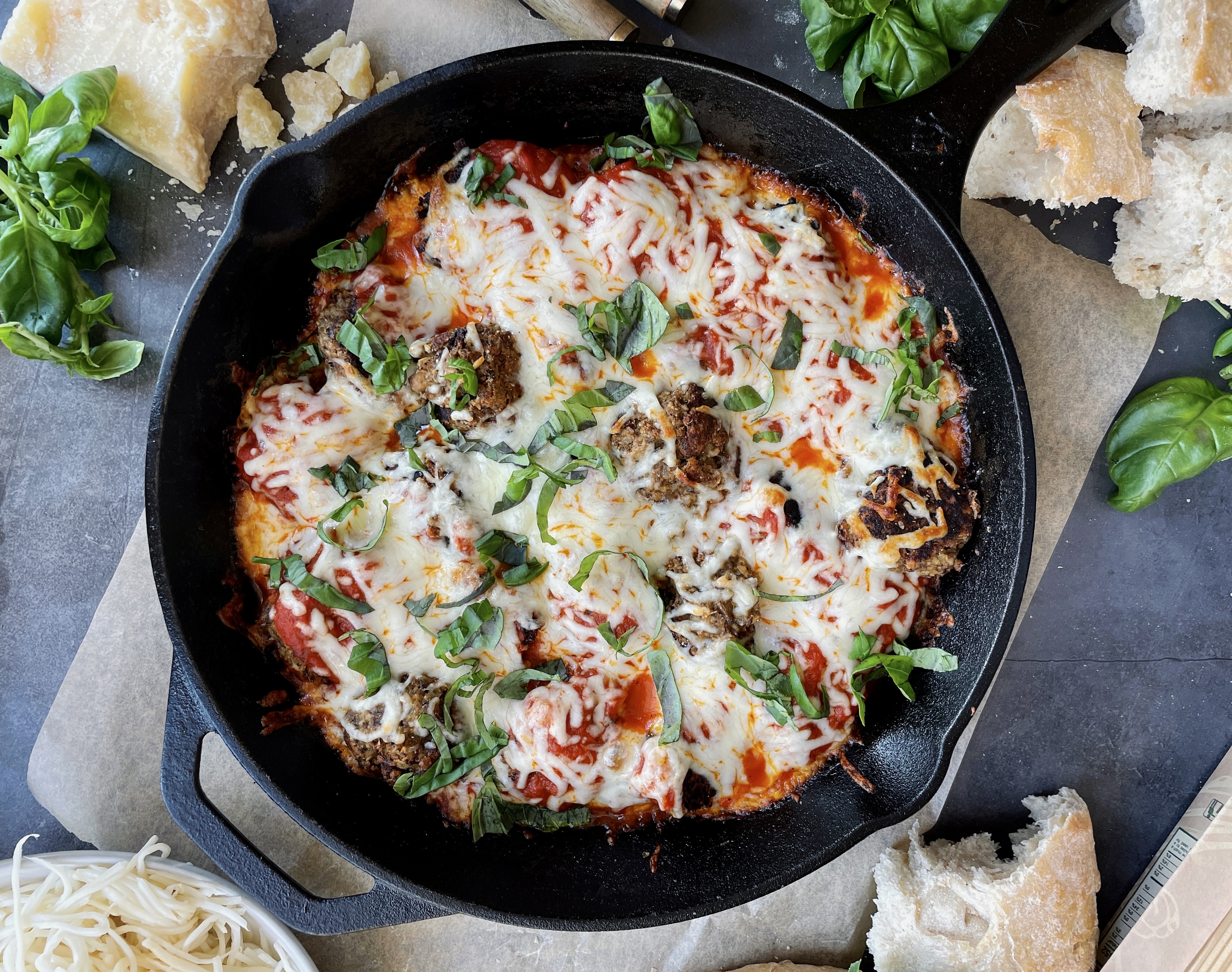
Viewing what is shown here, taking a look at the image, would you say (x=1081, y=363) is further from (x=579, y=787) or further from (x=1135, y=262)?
(x=579, y=787)

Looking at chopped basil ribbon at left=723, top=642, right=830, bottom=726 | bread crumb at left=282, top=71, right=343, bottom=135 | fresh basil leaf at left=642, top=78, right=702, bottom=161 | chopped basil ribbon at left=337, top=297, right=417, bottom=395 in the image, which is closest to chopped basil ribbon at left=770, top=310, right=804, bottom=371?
fresh basil leaf at left=642, top=78, right=702, bottom=161

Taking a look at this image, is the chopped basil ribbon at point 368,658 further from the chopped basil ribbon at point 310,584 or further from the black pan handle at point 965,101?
the black pan handle at point 965,101

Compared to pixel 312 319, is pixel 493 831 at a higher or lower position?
lower

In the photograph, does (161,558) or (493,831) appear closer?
(161,558)

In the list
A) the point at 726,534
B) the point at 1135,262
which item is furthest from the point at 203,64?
the point at 1135,262

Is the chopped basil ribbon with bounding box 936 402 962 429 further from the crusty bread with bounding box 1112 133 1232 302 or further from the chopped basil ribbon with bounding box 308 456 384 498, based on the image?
the chopped basil ribbon with bounding box 308 456 384 498

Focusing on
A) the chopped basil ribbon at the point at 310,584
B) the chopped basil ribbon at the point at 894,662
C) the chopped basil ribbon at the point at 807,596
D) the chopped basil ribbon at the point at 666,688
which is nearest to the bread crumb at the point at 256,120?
the chopped basil ribbon at the point at 310,584

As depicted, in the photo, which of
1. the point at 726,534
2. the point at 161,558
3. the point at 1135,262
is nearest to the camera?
the point at 161,558
